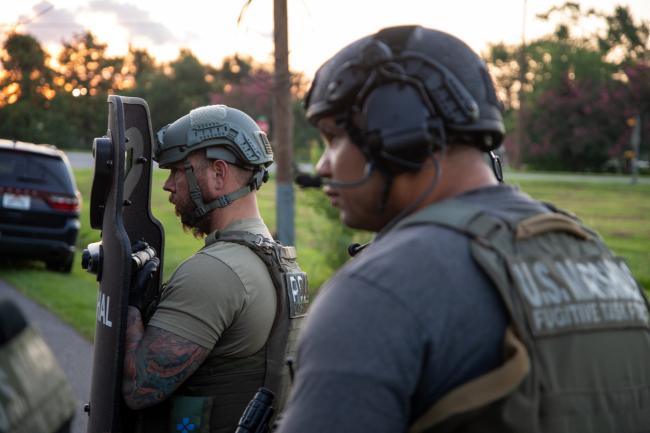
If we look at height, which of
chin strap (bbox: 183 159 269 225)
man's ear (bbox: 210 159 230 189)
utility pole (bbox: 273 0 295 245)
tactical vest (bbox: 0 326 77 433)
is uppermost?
tactical vest (bbox: 0 326 77 433)

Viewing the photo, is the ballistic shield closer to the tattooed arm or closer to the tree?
the tattooed arm

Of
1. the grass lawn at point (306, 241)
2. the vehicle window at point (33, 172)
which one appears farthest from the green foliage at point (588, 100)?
the vehicle window at point (33, 172)

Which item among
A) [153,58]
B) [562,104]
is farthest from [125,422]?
[153,58]

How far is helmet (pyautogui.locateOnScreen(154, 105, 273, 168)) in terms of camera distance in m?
3.30

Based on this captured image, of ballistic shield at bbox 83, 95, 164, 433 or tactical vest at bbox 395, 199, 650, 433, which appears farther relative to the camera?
ballistic shield at bbox 83, 95, 164, 433

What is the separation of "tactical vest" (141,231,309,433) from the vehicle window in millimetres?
10099

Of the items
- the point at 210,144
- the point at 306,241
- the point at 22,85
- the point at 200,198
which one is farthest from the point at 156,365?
the point at 22,85

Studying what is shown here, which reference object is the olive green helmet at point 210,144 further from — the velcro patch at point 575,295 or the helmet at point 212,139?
the velcro patch at point 575,295

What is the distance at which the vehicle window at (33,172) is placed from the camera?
12.5 m

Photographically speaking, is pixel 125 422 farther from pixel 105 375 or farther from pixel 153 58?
pixel 153 58

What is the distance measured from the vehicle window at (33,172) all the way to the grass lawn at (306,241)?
4.14 feet

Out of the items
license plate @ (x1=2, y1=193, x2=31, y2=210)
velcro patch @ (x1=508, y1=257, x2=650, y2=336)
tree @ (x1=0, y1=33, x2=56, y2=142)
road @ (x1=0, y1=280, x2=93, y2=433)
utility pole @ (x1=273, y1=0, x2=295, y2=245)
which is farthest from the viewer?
tree @ (x1=0, y1=33, x2=56, y2=142)

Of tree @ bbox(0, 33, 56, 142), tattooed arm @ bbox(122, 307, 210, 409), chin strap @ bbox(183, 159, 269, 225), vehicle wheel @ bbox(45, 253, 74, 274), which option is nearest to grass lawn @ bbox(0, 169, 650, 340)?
vehicle wheel @ bbox(45, 253, 74, 274)

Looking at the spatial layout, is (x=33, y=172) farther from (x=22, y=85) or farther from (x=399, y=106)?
(x=22, y=85)
